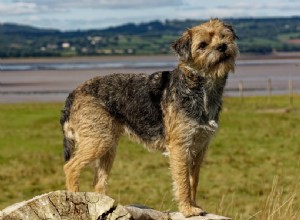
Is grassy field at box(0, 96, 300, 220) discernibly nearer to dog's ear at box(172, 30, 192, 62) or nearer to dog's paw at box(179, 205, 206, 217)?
dog's paw at box(179, 205, 206, 217)

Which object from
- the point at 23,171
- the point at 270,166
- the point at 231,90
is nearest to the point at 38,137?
the point at 23,171

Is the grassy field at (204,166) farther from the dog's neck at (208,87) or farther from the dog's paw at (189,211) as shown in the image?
the dog's neck at (208,87)

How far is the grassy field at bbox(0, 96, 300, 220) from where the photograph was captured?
24109mm

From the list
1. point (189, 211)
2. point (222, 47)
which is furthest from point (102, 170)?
point (222, 47)

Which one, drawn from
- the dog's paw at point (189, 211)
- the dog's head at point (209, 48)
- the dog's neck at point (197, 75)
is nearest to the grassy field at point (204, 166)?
the dog's paw at point (189, 211)

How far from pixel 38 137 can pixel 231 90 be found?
52848 millimetres

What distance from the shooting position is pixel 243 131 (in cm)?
4288

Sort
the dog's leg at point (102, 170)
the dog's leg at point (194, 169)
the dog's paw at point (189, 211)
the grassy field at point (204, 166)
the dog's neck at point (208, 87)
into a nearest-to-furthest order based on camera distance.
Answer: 1. the dog's neck at point (208, 87)
2. the dog's paw at point (189, 211)
3. the dog's leg at point (194, 169)
4. the dog's leg at point (102, 170)
5. the grassy field at point (204, 166)

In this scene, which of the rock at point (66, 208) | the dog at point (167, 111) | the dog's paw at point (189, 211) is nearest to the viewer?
the rock at point (66, 208)

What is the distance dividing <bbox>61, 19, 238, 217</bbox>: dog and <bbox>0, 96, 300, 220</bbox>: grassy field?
2.34 meters

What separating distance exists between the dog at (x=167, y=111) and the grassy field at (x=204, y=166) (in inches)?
92.0

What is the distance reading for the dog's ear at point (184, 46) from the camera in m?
9.15

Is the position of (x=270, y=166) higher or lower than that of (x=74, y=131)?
lower

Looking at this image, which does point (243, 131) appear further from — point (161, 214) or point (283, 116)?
point (161, 214)
